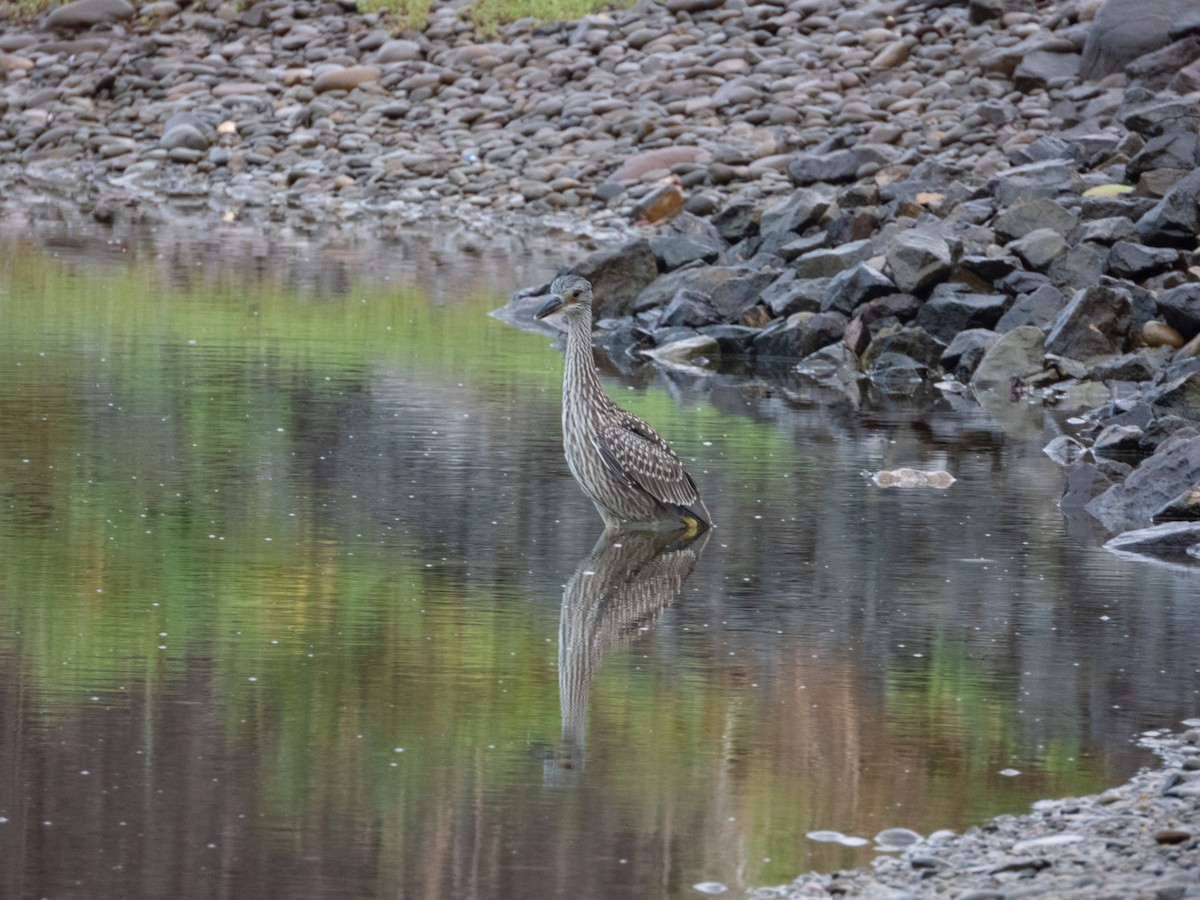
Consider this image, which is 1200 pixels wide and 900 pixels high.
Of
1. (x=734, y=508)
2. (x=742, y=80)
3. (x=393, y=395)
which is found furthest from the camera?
(x=742, y=80)

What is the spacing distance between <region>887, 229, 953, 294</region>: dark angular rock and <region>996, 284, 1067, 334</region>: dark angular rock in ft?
2.44

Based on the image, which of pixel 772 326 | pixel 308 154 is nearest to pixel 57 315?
pixel 772 326

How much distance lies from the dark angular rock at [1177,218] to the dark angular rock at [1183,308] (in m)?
1.48

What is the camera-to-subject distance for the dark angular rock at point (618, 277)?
22.5 metres

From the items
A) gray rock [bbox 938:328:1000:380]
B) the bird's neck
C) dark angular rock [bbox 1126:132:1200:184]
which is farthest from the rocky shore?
dark angular rock [bbox 1126:132:1200:184]

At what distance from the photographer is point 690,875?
6.47 m

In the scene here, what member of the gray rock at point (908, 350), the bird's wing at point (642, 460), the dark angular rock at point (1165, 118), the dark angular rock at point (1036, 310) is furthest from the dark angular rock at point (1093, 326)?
the bird's wing at point (642, 460)

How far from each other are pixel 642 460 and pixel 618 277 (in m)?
11.2

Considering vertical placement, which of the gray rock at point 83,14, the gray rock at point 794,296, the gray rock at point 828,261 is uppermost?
the gray rock at point 83,14

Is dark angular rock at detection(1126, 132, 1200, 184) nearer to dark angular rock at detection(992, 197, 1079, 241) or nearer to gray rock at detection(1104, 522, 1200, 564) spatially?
dark angular rock at detection(992, 197, 1079, 241)

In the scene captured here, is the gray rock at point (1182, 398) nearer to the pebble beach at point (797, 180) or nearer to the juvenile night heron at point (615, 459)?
the pebble beach at point (797, 180)

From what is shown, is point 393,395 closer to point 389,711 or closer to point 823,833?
point 389,711

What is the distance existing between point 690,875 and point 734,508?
6195 millimetres

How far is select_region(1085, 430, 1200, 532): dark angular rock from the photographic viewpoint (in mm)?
12422
